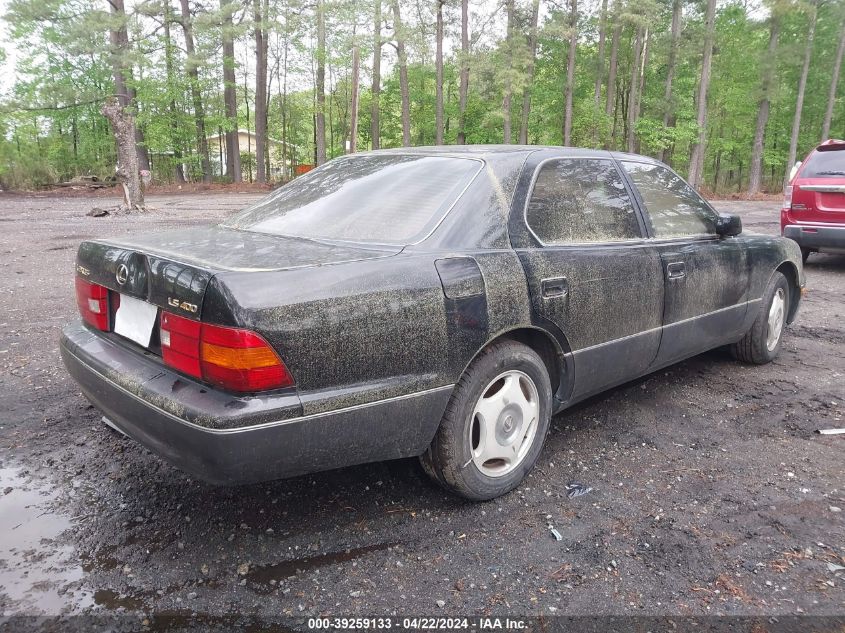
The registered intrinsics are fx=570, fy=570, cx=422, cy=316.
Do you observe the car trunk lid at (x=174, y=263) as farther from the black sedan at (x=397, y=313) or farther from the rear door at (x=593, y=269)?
the rear door at (x=593, y=269)

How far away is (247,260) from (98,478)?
146 cm

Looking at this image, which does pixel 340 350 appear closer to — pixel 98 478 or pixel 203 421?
pixel 203 421

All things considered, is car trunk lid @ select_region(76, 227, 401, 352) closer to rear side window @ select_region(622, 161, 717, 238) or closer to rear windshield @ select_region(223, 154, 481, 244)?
rear windshield @ select_region(223, 154, 481, 244)

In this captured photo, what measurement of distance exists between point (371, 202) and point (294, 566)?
5.16ft

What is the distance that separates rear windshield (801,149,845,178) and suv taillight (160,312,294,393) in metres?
8.48

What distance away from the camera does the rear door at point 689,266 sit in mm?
3338

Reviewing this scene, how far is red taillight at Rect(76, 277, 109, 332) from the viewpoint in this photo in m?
2.49

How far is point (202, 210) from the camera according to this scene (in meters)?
16.9

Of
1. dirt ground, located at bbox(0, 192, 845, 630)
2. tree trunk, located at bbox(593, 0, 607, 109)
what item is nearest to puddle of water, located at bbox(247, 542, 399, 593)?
dirt ground, located at bbox(0, 192, 845, 630)

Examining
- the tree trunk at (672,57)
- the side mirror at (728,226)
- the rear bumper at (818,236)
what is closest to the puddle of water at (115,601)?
the side mirror at (728,226)

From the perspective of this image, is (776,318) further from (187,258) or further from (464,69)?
(464,69)

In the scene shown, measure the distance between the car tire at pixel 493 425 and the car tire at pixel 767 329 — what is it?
7.75 ft

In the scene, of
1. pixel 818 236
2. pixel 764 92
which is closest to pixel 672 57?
pixel 764 92

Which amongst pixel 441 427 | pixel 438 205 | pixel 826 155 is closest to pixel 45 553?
pixel 441 427
